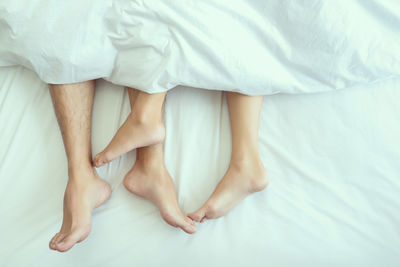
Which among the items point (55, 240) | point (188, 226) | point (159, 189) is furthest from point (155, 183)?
point (55, 240)

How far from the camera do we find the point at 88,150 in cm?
87

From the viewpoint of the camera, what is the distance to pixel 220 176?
34.0 inches

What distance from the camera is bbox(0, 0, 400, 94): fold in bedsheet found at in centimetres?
77

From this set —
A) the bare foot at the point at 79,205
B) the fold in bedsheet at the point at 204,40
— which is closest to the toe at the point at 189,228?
the bare foot at the point at 79,205

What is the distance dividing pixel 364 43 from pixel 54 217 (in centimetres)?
76

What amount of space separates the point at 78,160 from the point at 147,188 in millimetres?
164

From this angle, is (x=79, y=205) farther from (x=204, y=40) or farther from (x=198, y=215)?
(x=204, y=40)

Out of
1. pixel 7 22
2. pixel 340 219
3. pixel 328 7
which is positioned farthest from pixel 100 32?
pixel 340 219

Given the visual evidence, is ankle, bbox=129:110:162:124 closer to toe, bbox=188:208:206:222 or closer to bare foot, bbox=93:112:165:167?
bare foot, bbox=93:112:165:167

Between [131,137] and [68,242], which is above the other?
[131,137]

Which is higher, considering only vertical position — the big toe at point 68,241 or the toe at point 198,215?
the toe at point 198,215

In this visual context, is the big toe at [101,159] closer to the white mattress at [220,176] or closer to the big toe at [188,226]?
the white mattress at [220,176]

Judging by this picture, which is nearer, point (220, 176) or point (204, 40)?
point (204, 40)

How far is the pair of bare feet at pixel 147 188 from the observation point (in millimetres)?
807
